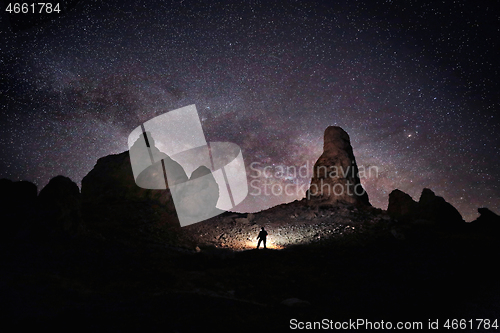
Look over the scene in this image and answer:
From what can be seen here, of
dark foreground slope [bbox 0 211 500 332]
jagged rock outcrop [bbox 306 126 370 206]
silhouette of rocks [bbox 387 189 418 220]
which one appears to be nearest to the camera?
dark foreground slope [bbox 0 211 500 332]

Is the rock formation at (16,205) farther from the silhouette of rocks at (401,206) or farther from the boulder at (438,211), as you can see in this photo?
the boulder at (438,211)

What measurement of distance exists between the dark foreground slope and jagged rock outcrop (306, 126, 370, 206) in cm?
1293

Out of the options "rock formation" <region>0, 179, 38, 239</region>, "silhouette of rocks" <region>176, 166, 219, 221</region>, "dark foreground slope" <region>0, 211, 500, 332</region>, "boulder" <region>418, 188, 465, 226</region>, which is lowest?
"dark foreground slope" <region>0, 211, 500, 332</region>

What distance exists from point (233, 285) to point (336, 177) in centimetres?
2198

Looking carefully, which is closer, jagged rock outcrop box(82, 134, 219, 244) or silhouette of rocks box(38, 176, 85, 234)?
silhouette of rocks box(38, 176, 85, 234)

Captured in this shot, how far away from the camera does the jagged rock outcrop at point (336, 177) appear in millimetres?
26906

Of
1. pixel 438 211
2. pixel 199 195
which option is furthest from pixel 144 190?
pixel 438 211

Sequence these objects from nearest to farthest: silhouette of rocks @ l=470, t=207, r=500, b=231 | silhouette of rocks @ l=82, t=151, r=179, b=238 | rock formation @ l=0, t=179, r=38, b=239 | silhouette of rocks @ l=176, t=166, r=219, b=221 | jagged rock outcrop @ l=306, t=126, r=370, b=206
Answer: rock formation @ l=0, t=179, r=38, b=239, silhouette of rocks @ l=470, t=207, r=500, b=231, silhouette of rocks @ l=82, t=151, r=179, b=238, silhouette of rocks @ l=176, t=166, r=219, b=221, jagged rock outcrop @ l=306, t=126, r=370, b=206

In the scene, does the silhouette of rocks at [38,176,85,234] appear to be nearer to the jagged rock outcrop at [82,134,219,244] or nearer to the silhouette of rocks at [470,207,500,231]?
the jagged rock outcrop at [82,134,219,244]

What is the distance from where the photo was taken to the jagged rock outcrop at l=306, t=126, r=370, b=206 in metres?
26.9

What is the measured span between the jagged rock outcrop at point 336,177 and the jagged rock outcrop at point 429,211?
Result: 465cm

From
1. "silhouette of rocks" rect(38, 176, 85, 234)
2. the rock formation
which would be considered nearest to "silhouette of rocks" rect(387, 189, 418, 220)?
"silhouette of rocks" rect(38, 176, 85, 234)

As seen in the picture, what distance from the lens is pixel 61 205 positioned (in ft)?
34.5

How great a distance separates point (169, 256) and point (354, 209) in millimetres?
19227
